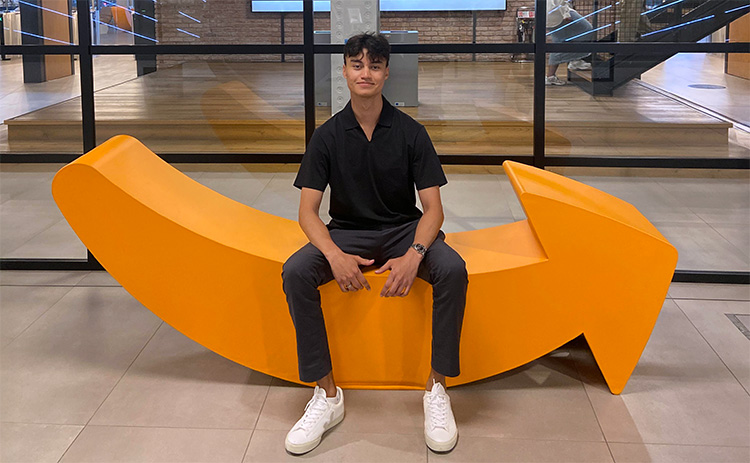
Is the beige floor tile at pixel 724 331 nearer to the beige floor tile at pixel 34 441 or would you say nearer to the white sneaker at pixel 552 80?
the white sneaker at pixel 552 80

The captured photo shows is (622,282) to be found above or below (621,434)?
above

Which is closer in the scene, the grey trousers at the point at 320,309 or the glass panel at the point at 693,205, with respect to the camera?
the grey trousers at the point at 320,309

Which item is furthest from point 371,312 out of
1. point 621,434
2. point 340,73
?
point 340,73

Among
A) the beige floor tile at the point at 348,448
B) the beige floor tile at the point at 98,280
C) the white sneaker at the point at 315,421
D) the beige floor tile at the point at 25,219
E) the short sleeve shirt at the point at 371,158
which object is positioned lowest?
the beige floor tile at the point at 348,448

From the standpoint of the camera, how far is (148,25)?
148 inches

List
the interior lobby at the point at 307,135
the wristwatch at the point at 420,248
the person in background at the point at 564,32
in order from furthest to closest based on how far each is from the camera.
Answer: the person in background at the point at 564,32 < the interior lobby at the point at 307,135 < the wristwatch at the point at 420,248

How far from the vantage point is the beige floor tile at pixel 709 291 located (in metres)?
3.68

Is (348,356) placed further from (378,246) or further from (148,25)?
(148,25)

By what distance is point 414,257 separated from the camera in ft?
8.37

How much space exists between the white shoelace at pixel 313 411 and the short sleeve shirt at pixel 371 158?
2.29 feet

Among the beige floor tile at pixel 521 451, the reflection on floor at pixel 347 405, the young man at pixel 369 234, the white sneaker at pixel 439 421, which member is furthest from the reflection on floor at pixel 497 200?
the beige floor tile at pixel 521 451

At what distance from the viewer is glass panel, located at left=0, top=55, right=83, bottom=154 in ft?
12.7

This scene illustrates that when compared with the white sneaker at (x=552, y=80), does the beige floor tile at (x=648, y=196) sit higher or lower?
lower

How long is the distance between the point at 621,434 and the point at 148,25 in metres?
2.81
